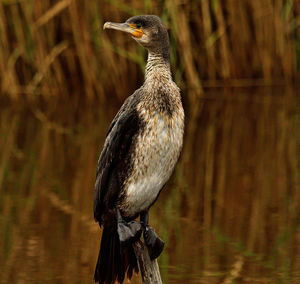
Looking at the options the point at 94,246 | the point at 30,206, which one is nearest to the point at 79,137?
the point at 30,206

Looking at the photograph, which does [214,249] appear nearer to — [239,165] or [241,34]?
[239,165]

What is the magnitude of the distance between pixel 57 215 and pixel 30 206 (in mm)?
258

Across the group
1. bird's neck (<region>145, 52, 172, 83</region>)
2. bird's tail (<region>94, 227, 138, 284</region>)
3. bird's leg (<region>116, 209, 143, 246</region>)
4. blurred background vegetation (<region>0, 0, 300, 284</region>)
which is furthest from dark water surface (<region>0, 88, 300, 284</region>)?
bird's neck (<region>145, 52, 172, 83</region>)

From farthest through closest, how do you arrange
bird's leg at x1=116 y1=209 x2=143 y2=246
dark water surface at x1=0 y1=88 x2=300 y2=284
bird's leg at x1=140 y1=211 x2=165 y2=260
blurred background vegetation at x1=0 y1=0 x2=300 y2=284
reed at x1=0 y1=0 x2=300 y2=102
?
reed at x1=0 y1=0 x2=300 y2=102 < blurred background vegetation at x1=0 y1=0 x2=300 y2=284 < dark water surface at x1=0 y1=88 x2=300 y2=284 < bird's leg at x1=140 y1=211 x2=165 y2=260 < bird's leg at x1=116 y1=209 x2=143 y2=246

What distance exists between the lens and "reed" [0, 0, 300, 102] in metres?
6.99

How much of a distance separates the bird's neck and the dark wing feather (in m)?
0.13

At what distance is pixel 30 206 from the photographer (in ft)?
15.8

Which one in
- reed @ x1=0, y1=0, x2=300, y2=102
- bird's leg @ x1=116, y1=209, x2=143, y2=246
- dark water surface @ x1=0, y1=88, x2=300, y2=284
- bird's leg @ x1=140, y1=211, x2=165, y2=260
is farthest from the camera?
reed @ x1=0, y1=0, x2=300, y2=102

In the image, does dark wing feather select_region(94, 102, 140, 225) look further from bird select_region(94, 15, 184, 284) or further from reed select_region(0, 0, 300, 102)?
reed select_region(0, 0, 300, 102)

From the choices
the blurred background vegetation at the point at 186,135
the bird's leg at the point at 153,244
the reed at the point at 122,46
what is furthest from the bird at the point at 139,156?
the reed at the point at 122,46

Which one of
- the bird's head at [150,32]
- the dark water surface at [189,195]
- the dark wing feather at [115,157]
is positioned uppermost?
the bird's head at [150,32]

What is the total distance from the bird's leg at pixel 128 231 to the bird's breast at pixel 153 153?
3.1 inches

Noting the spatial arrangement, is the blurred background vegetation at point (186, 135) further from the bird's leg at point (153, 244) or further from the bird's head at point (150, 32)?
the bird's head at point (150, 32)

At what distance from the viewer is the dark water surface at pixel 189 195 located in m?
3.84
